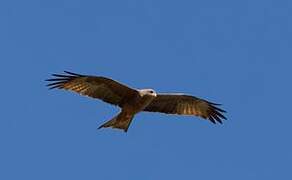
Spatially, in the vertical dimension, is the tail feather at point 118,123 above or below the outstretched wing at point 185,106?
below

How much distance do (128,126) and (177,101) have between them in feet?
5.32

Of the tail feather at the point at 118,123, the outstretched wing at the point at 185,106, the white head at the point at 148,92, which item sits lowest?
the tail feather at the point at 118,123

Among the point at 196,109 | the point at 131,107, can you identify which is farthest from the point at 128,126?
the point at 196,109

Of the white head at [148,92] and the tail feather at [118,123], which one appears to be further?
the tail feather at [118,123]

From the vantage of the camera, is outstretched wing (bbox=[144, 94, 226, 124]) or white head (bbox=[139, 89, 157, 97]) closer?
white head (bbox=[139, 89, 157, 97])

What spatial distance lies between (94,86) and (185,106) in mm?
2232

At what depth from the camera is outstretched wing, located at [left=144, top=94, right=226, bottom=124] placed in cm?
2330

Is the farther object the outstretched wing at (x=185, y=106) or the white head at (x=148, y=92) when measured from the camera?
the outstretched wing at (x=185, y=106)

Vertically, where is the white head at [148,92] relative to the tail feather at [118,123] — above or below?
above

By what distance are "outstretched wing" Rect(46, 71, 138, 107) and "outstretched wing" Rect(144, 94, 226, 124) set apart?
0.81 m

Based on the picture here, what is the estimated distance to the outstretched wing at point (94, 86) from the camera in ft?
74.0

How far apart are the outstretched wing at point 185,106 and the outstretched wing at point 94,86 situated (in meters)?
0.81

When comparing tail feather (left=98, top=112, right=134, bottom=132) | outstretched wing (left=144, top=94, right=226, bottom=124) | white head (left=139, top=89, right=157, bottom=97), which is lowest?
tail feather (left=98, top=112, right=134, bottom=132)

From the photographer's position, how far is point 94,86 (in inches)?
894
